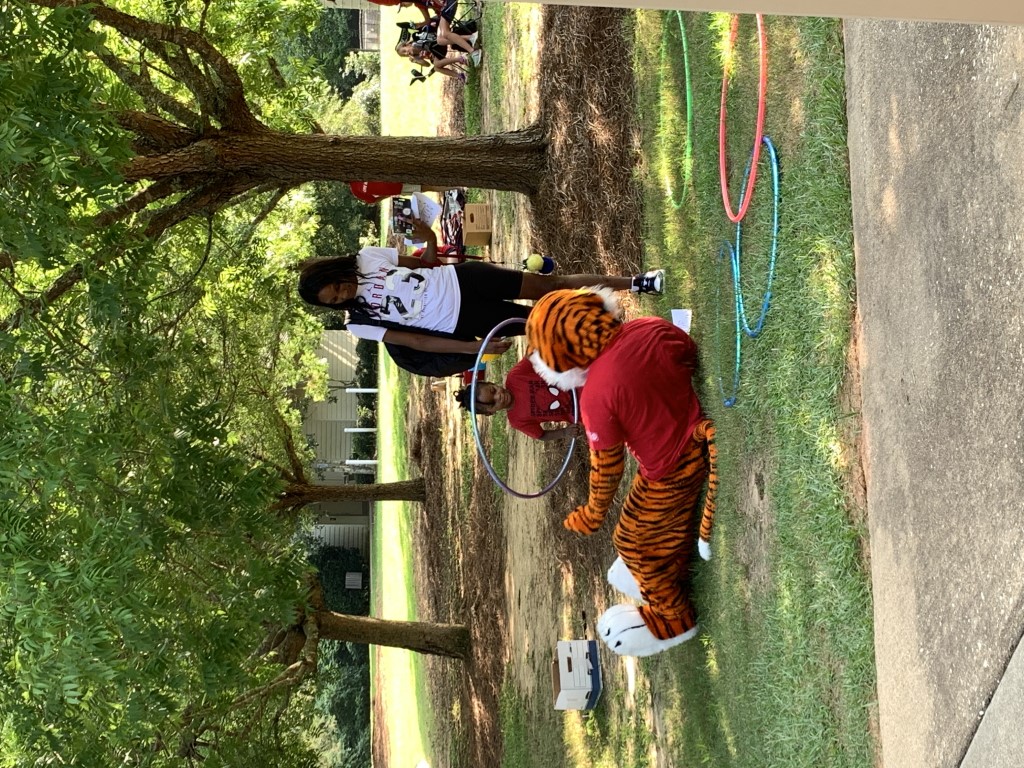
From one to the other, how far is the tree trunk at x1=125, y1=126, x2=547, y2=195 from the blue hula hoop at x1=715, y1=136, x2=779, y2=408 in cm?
343

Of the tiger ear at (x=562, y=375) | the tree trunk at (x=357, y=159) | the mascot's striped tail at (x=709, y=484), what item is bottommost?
the mascot's striped tail at (x=709, y=484)

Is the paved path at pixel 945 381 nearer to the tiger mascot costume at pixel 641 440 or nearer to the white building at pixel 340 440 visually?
the tiger mascot costume at pixel 641 440

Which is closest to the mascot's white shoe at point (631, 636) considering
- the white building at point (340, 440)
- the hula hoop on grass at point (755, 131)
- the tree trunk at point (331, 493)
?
the hula hoop on grass at point (755, 131)

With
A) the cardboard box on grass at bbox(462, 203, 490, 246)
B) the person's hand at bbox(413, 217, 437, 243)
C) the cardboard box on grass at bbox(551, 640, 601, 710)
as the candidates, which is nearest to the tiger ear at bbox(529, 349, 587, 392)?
the cardboard box on grass at bbox(551, 640, 601, 710)

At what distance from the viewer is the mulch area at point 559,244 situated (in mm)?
7578

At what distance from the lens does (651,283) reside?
6.36 meters

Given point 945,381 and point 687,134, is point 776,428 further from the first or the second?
point 687,134

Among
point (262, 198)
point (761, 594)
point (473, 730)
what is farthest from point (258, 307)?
point (761, 594)

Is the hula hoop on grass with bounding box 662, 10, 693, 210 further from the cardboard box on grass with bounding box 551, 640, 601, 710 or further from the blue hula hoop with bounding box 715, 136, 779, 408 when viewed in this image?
the cardboard box on grass with bounding box 551, 640, 601, 710

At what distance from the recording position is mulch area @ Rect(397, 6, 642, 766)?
758 cm

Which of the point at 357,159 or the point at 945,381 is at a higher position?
the point at 357,159

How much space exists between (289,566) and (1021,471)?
14.1 ft

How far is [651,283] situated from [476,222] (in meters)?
5.85

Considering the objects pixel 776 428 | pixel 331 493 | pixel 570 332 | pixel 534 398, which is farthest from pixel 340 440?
pixel 776 428
